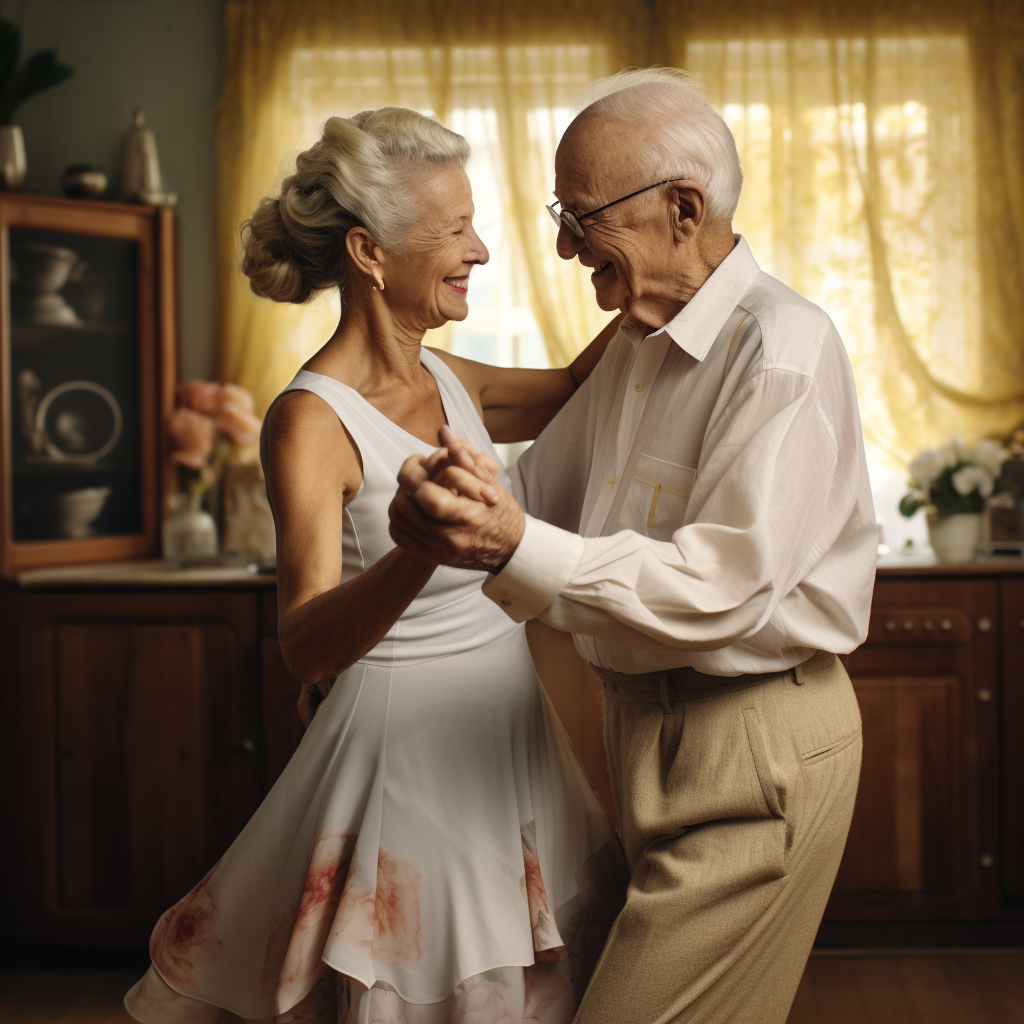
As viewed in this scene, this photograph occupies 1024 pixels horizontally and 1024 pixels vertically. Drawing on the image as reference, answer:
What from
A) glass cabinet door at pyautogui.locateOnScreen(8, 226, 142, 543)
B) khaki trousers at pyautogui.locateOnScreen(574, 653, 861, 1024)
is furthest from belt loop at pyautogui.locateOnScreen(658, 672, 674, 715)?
glass cabinet door at pyautogui.locateOnScreen(8, 226, 142, 543)

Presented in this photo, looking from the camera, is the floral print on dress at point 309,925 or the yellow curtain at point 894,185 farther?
the yellow curtain at point 894,185

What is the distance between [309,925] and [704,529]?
2.20ft

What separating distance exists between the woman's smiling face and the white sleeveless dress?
0.17m

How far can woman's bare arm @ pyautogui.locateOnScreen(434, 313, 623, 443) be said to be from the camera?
1.62m

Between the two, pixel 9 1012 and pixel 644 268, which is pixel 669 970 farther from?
pixel 9 1012

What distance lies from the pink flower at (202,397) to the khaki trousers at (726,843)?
2274mm

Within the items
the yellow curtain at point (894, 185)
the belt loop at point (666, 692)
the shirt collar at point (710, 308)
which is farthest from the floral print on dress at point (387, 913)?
the yellow curtain at point (894, 185)

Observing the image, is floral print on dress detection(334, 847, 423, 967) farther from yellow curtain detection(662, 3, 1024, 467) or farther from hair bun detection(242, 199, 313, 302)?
yellow curtain detection(662, 3, 1024, 467)

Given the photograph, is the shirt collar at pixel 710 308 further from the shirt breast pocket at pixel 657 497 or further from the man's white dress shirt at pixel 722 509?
the shirt breast pocket at pixel 657 497

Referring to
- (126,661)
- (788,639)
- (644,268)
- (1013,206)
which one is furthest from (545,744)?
(1013,206)

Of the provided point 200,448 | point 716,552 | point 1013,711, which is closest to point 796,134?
point 1013,711

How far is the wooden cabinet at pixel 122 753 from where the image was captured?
2.73 meters

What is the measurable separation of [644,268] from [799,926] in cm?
82

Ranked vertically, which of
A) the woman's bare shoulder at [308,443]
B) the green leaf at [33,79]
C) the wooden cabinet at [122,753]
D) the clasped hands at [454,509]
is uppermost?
the green leaf at [33,79]
